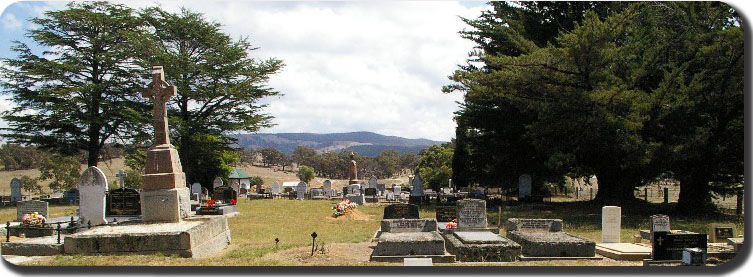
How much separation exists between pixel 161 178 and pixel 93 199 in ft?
8.35

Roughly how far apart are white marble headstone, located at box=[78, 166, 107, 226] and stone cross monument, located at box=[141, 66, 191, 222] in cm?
183

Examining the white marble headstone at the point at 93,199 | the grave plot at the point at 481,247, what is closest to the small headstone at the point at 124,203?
the white marble headstone at the point at 93,199

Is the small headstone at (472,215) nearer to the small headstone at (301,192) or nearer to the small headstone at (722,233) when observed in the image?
the small headstone at (722,233)

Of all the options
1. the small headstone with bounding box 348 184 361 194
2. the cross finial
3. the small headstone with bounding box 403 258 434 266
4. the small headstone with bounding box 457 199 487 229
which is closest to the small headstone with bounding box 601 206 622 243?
the small headstone with bounding box 457 199 487 229

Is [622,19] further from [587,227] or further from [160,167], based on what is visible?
[160,167]

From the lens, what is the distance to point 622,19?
1878cm

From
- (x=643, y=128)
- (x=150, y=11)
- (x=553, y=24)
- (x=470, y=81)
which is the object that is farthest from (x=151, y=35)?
(x=643, y=128)

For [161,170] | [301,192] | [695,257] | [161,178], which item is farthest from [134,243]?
[301,192]

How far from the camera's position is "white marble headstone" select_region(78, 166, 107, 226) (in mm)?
14445

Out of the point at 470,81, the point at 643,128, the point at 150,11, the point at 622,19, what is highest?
the point at 150,11

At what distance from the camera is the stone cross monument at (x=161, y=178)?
42.5ft

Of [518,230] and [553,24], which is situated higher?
[553,24]

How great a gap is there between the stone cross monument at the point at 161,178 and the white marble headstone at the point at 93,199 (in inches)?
72.2

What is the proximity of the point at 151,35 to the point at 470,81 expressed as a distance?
21093 millimetres
